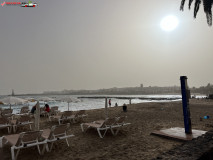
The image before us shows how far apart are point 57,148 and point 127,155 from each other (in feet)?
7.37

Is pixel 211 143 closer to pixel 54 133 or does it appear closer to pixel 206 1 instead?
pixel 54 133

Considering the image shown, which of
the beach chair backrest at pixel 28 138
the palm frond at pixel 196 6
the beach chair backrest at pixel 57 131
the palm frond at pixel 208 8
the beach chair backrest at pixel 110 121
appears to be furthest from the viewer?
the palm frond at pixel 196 6

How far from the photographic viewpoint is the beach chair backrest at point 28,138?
426cm

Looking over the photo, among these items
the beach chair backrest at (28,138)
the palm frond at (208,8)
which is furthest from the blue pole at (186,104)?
the beach chair backrest at (28,138)

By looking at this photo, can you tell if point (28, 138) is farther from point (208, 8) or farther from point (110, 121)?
point (208, 8)

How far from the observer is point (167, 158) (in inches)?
106

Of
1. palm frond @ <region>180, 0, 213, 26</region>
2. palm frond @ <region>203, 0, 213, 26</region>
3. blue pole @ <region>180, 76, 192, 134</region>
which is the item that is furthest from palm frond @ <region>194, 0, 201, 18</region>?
blue pole @ <region>180, 76, 192, 134</region>

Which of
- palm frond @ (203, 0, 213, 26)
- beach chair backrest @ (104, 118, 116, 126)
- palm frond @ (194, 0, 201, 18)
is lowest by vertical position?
beach chair backrest @ (104, 118, 116, 126)

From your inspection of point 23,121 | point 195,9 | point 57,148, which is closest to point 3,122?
point 23,121

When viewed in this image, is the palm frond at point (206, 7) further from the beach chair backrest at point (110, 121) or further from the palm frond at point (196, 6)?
the beach chair backrest at point (110, 121)

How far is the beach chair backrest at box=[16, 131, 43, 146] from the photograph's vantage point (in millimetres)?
4258

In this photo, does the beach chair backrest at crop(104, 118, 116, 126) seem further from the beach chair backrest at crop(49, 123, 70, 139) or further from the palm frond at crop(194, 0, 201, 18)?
the palm frond at crop(194, 0, 201, 18)

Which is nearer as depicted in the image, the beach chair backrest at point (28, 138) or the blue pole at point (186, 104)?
the beach chair backrest at point (28, 138)

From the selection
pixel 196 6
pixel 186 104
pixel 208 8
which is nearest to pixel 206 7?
pixel 208 8
